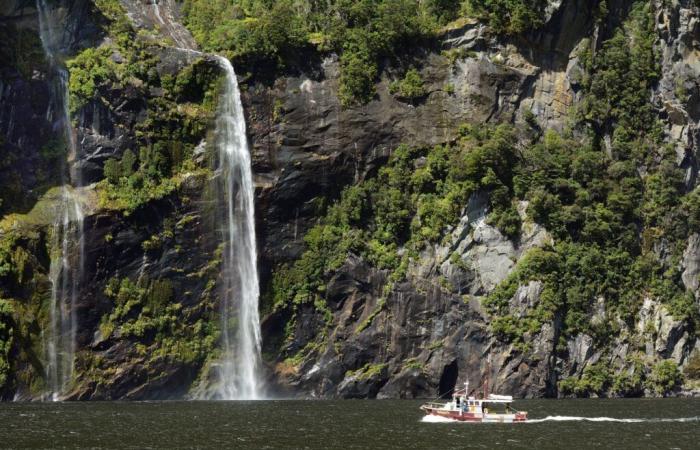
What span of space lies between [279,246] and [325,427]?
92.0 feet

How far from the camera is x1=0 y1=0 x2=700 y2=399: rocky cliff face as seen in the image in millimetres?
74438

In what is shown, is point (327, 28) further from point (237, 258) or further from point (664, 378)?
point (664, 378)

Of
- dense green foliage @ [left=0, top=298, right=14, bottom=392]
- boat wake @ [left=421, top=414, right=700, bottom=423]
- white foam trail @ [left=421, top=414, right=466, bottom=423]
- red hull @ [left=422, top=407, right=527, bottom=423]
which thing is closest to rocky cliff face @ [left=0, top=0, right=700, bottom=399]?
dense green foliage @ [left=0, top=298, right=14, bottom=392]

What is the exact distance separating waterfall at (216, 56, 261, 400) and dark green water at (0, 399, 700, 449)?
267 inches

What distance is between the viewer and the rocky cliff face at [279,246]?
74.4 meters

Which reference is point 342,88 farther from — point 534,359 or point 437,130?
point 534,359

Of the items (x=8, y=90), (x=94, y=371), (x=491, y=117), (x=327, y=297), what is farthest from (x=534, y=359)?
(x=8, y=90)

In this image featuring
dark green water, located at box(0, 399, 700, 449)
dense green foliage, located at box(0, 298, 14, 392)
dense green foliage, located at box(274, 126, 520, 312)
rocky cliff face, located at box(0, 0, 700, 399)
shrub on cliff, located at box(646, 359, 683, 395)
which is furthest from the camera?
dense green foliage, located at box(274, 126, 520, 312)

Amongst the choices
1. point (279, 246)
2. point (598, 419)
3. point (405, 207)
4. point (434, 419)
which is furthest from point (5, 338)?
point (598, 419)

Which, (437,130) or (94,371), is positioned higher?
(437,130)

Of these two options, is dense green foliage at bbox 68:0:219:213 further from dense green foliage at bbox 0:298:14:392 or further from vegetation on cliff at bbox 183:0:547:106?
dense green foliage at bbox 0:298:14:392

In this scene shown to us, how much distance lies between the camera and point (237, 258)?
7938cm

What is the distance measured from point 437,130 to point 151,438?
42.3 m

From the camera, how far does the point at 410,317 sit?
77.9m
